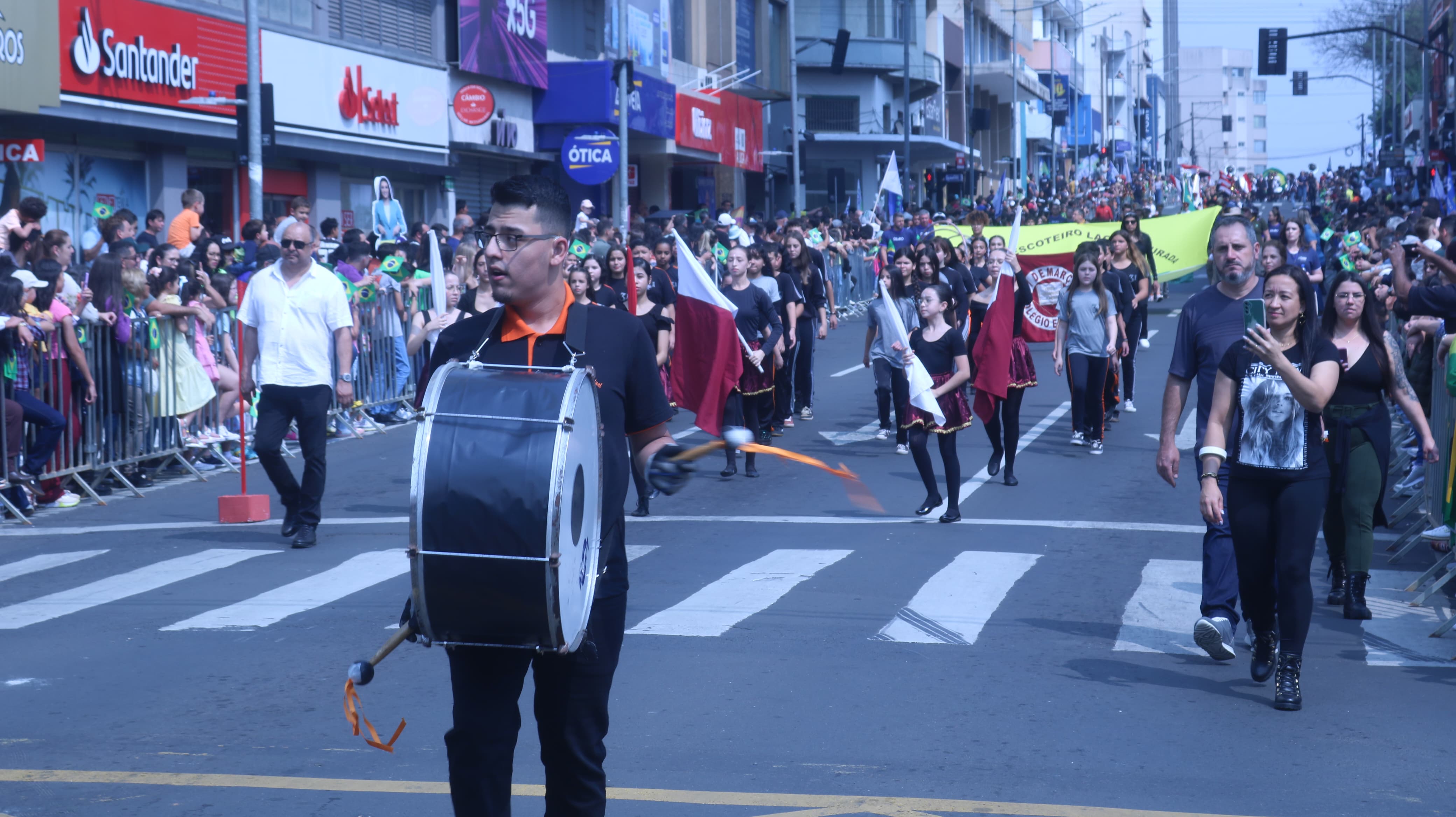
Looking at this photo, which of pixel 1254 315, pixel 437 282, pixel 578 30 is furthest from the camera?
pixel 578 30

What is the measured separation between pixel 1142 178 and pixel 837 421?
8665 cm

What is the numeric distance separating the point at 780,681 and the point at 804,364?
10855 millimetres

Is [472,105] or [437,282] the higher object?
[472,105]

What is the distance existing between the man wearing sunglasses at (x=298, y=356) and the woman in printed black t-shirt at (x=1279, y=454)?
5.48m

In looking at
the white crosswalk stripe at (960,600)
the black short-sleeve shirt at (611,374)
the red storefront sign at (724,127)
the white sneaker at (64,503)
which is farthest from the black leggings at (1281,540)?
the red storefront sign at (724,127)

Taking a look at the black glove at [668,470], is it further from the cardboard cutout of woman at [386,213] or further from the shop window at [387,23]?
the shop window at [387,23]

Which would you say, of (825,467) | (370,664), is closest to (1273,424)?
(825,467)

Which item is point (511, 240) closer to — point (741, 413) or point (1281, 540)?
point (1281, 540)

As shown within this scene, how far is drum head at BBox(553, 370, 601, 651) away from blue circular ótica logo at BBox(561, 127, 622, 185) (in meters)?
26.2

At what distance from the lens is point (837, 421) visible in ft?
58.0

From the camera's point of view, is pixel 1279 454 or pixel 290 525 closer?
pixel 1279 454

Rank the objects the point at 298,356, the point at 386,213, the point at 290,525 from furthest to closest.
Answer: the point at 386,213 < the point at 290,525 < the point at 298,356

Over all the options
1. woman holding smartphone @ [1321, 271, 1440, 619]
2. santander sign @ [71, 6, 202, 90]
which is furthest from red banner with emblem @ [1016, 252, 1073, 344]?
santander sign @ [71, 6, 202, 90]

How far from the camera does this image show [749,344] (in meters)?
14.3
